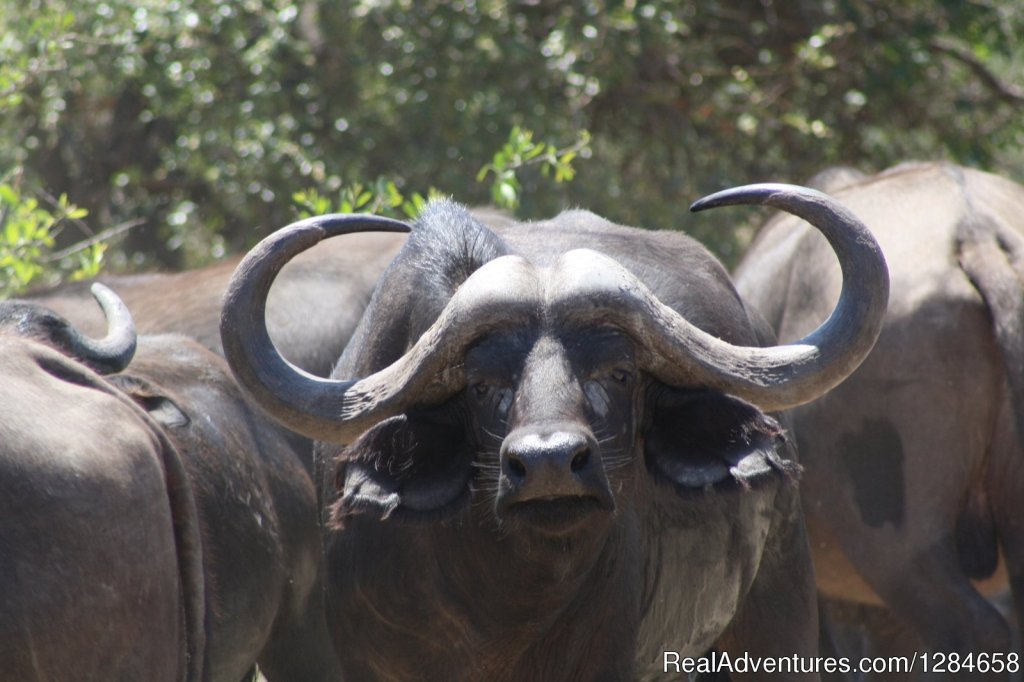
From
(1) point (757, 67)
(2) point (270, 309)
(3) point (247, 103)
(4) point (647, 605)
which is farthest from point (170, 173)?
(4) point (647, 605)

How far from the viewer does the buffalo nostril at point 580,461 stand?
3588 mm

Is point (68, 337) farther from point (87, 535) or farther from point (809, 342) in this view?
point (809, 342)

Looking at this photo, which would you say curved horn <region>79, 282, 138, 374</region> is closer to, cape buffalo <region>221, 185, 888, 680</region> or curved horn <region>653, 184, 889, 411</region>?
cape buffalo <region>221, 185, 888, 680</region>

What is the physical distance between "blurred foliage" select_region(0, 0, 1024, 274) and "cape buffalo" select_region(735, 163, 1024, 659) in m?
2.77

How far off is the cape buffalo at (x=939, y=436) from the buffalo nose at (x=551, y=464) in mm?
2881

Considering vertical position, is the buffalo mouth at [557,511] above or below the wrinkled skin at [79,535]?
below

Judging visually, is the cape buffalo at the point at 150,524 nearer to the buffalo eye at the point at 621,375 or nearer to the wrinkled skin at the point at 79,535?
the wrinkled skin at the point at 79,535

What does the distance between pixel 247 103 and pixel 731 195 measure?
19.1 feet

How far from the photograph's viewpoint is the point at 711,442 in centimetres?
→ 415

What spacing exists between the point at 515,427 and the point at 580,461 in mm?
205

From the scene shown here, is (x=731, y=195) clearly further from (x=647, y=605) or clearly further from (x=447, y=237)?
(x=647, y=605)

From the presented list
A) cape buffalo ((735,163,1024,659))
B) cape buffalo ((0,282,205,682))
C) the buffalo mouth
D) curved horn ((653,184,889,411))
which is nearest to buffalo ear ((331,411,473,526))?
the buffalo mouth

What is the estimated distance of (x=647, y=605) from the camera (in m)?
4.57

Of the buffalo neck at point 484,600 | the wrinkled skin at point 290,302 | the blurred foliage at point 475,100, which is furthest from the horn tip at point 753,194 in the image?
the blurred foliage at point 475,100
